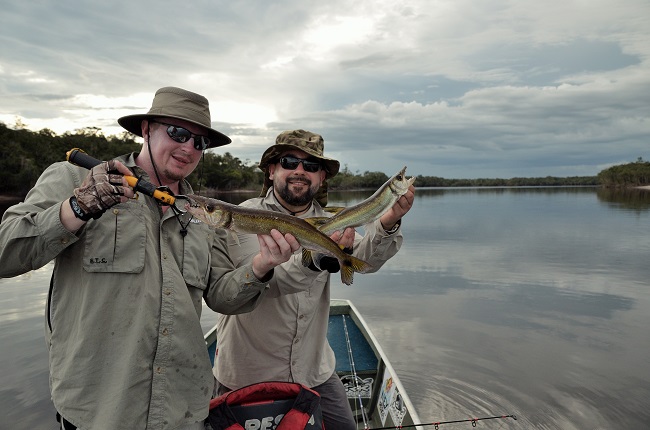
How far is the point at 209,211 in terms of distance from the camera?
3133 millimetres

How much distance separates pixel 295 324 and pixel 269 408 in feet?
2.63

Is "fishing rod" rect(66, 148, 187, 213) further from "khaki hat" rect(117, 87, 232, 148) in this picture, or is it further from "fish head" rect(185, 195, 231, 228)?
"khaki hat" rect(117, 87, 232, 148)

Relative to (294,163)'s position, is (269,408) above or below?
below

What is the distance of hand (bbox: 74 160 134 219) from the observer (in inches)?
94.5

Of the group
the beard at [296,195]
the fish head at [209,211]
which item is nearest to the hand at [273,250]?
the fish head at [209,211]

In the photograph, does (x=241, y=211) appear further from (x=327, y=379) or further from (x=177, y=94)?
(x=327, y=379)

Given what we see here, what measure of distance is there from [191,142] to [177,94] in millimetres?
402

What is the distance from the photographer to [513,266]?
70.3ft

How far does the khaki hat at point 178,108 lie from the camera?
3.21 meters

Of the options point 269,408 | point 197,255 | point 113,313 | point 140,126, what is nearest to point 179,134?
point 140,126

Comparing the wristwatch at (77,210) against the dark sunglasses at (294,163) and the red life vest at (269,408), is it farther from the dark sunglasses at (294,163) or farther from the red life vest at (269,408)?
the dark sunglasses at (294,163)

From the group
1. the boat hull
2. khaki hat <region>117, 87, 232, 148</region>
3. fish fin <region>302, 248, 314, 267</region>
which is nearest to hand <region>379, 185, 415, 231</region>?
fish fin <region>302, 248, 314, 267</region>

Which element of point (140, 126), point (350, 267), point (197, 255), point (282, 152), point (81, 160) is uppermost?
point (140, 126)

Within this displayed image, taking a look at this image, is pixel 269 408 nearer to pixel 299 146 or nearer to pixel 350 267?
pixel 350 267
